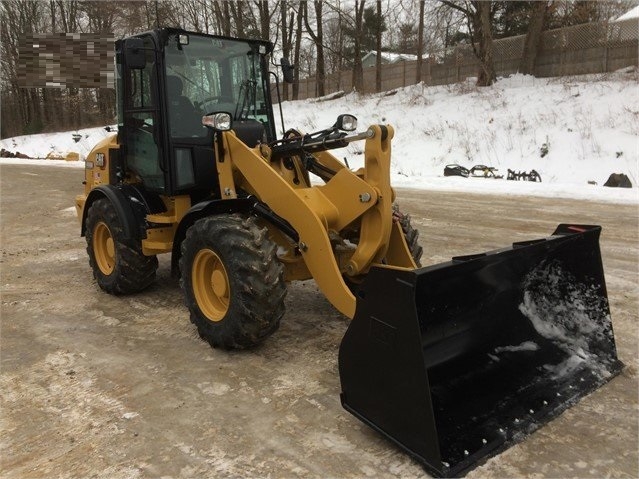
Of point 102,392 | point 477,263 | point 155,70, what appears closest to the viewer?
point 477,263

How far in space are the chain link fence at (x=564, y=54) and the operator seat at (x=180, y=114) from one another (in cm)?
2112

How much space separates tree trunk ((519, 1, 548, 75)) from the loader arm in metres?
22.2

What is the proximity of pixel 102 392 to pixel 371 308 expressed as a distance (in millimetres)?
1785

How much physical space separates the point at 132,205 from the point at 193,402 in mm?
2354

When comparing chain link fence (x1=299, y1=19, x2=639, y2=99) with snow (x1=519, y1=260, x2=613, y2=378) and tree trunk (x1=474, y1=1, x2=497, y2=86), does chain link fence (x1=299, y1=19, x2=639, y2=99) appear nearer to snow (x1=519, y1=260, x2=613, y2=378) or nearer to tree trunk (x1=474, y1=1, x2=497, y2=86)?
tree trunk (x1=474, y1=1, x2=497, y2=86)

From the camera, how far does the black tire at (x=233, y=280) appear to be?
11.5 feet

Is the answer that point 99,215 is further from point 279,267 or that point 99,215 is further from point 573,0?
point 573,0

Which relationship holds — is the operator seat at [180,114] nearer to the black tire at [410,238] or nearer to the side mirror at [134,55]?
the side mirror at [134,55]

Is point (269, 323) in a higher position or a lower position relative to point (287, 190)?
lower

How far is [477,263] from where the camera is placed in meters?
3.02

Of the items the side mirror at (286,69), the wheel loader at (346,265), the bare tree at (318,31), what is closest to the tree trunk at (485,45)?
the bare tree at (318,31)

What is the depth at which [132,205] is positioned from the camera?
4941 millimetres

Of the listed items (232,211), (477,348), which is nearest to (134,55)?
(232,211)

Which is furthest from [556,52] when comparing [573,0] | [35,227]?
[35,227]
